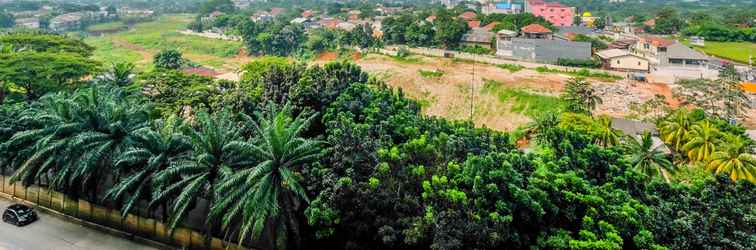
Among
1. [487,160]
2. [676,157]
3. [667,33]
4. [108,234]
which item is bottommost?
[108,234]

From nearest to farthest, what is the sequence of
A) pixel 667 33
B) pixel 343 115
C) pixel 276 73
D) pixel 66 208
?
pixel 343 115, pixel 66 208, pixel 276 73, pixel 667 33

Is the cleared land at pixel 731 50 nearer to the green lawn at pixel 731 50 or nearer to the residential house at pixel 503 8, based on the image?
the green lawn at pixel 731 50

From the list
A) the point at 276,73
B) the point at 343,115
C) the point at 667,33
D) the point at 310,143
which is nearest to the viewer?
the point at 310,143

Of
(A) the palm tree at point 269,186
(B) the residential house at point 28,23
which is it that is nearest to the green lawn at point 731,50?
(A) the palm tree at point 269,186

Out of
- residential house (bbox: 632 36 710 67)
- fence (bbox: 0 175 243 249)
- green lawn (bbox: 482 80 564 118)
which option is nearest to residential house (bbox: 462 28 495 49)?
green lawn (bbox: 482 80 564 118)

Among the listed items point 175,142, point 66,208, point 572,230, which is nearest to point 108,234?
point 66,208

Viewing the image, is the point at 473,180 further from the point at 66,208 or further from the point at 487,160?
the point at 66,208
